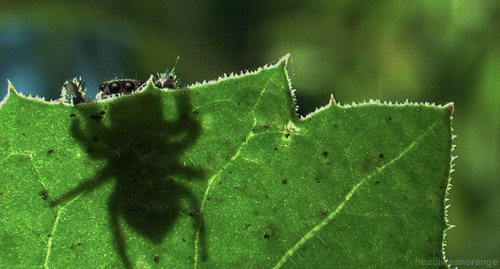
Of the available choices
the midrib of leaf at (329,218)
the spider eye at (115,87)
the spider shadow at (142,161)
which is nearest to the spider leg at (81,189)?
the spider shadow at (142,161)

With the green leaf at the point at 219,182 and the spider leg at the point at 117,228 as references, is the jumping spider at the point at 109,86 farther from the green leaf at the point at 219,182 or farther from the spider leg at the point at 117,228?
the spider leg at the point at 117,228

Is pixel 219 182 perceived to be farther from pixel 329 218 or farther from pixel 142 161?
pixel 329 218

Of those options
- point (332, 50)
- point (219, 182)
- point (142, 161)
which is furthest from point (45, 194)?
point (332, 50)

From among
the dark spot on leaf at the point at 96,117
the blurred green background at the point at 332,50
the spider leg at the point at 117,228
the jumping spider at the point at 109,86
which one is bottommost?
the spider leg at the point at 117,228

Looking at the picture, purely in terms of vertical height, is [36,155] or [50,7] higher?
[50,7]

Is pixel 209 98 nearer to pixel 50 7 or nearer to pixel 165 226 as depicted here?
pixel 165 226

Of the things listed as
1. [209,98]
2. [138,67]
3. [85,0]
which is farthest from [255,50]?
[209,98]
